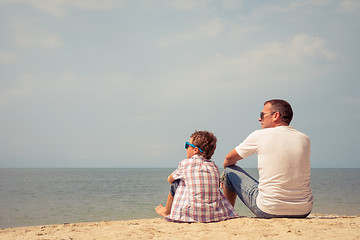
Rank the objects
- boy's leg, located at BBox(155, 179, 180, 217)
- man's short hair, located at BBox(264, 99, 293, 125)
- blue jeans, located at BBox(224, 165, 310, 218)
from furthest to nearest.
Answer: boy's leg, located at BBox(155, 179, 180, 217) → blue jeans, located at BBox(224, 165, 310, 218) → man's short hair, located at BBox(264, 99, 293, 125)

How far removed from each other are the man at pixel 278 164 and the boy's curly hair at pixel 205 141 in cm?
28

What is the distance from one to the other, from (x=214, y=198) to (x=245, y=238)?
76cm

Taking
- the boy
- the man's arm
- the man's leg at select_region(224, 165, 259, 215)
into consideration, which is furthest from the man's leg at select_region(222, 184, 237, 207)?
the man's arm

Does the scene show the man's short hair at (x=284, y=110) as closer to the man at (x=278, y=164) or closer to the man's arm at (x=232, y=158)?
the man at (x=278, y=164)

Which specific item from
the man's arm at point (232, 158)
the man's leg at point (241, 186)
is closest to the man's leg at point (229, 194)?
the man's leg at point (241, 186)

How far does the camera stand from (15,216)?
9117 mm

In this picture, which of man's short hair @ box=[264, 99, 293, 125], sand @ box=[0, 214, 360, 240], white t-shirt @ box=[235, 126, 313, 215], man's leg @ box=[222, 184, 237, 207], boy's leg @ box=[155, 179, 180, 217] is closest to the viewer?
sand @ box=[0, 214, 360, 240]

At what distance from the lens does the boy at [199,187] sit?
12.1ft

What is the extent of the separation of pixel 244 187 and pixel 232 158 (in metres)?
0.39

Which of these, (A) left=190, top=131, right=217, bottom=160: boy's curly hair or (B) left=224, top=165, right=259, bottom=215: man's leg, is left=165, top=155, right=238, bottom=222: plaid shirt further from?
(B) left=224, top=165, right=259, bottom=215: man's leg

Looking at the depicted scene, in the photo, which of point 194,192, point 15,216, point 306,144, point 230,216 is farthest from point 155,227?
point 15,216

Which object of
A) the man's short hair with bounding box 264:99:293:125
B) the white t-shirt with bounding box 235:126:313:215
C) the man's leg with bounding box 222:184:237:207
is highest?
the man's short hair with bounding box 264:99:293:125

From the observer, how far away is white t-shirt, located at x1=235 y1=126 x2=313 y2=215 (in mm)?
3338

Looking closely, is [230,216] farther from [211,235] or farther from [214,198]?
[211,235]
